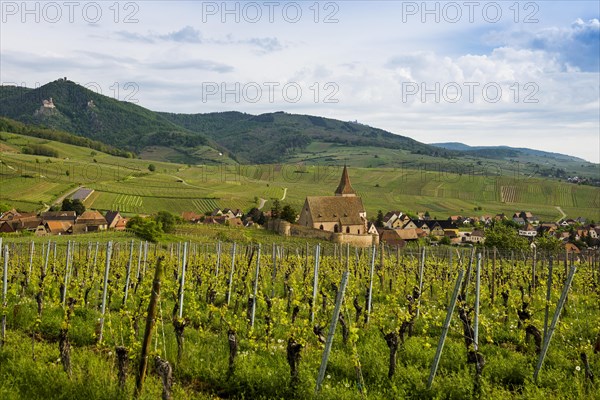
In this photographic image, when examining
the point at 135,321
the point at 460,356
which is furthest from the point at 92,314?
the point at 460,356

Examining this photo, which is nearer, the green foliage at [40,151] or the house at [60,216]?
the house at [60,216]

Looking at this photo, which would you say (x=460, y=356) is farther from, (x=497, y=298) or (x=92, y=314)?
(x=92, y=314)

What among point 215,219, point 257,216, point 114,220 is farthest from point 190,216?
point 114,220

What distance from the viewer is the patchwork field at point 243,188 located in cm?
10784

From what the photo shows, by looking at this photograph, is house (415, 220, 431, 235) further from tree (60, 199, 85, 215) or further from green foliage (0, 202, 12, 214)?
green foliage (0, 202, 12, 214)

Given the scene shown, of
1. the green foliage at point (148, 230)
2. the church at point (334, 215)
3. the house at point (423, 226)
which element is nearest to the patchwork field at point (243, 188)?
the house at point (423, 226)

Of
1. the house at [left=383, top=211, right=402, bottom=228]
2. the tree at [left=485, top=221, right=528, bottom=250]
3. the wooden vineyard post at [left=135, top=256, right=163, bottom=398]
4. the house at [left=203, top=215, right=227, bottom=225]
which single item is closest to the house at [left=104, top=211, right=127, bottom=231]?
the house at [left=203, top=215, right=227, bottom=225]

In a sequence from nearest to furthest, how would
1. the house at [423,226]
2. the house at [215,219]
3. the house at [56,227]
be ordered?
the house at [56,227]
the house at [215,219]
the house at [423,226]

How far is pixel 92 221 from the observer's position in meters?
84.1

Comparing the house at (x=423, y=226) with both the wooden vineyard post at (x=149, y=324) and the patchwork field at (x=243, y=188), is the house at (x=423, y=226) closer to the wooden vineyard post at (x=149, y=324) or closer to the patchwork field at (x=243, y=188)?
the patchwork field at (x=243, y=188)

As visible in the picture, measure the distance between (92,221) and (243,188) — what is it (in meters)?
57.6

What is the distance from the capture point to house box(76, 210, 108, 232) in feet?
270

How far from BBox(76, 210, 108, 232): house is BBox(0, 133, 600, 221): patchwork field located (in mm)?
11045

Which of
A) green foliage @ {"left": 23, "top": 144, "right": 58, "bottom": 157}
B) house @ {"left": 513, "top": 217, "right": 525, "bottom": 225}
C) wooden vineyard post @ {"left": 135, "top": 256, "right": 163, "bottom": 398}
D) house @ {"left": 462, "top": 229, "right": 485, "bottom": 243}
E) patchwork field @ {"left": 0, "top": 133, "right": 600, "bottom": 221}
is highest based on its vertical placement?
green foliage @ {"left": 23, "top": 144, "right": 58, "bottom": 157}
